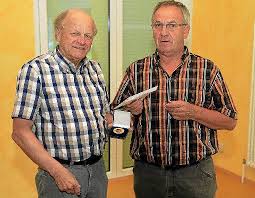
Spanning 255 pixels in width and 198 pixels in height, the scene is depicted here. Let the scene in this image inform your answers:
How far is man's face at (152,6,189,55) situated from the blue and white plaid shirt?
1.41 feet

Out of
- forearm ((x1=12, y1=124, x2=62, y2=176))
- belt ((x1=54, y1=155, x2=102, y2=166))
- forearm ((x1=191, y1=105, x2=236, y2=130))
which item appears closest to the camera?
forearm ((x1=12, y1=124, x2=62, y2=176))

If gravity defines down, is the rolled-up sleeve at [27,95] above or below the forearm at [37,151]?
above

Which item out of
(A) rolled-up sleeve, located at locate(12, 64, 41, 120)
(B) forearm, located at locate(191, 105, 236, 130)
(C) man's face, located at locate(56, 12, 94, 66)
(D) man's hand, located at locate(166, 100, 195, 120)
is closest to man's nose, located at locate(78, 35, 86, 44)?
(C) man's face, located at locate(56, 12, 94, 66)

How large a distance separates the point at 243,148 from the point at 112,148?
124cm

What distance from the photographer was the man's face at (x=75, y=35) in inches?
61.3

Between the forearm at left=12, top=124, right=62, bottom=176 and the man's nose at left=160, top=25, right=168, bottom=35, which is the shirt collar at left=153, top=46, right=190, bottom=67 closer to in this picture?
the man's nose at left=160, top=25, right=168, bottom=35

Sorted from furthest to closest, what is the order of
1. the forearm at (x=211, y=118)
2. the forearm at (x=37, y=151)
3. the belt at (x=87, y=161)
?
the forearm at (x=211, y=118) → the belt at (x=87, y=161) → the forearm at (x=37, y=151)

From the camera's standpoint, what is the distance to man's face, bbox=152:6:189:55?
170 centimetres

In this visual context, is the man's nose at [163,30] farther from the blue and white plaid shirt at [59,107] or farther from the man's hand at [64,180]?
the man's hand at [64,180]

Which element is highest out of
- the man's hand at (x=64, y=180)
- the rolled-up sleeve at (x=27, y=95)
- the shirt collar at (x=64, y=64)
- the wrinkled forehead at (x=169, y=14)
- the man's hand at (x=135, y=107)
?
the wrinkled forehead at (x=169, y=14)

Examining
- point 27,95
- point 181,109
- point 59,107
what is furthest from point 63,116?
point 181,109

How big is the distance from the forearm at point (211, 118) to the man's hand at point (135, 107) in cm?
26

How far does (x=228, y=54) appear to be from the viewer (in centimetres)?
338

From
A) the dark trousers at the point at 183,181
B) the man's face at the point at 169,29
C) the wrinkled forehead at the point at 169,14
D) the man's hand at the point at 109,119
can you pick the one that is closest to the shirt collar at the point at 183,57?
the man's face at the point at 169,29
